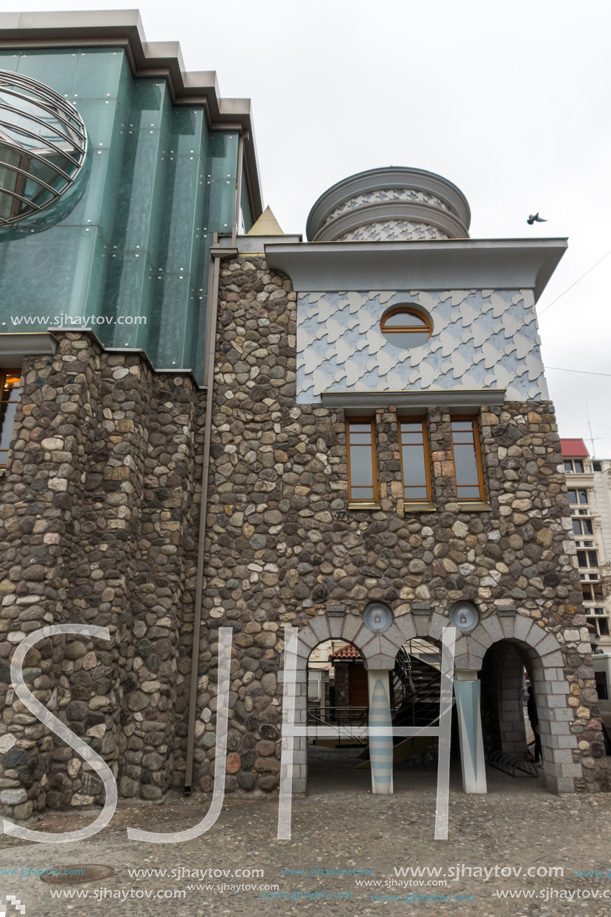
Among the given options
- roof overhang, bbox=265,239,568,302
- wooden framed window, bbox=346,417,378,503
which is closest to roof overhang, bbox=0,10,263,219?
roof overhang, bbox=265,239,568,302

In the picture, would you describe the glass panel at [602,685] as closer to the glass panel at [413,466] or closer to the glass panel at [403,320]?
the glass panel at [413,466]

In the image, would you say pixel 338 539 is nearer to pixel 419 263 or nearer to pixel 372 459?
pixel 372 459

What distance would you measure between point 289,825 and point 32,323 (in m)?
7.02

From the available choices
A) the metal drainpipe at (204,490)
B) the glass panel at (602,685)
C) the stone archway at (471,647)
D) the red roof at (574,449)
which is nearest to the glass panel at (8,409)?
the metal drainpipe at (204,490)

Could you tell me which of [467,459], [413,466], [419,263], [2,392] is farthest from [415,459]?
[2,392]

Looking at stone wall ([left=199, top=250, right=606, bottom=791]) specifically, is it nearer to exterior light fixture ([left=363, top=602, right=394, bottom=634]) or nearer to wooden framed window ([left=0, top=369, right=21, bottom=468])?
exterior light fixture ([left=363, top=602, right=394, bottom=634])

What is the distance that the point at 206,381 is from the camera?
28.9ft

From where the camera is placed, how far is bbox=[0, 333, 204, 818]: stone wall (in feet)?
21.5

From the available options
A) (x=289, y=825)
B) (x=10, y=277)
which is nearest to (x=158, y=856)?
(x=289, y=825)

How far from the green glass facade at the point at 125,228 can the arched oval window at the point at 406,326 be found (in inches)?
117

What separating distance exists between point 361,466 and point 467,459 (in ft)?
5.28

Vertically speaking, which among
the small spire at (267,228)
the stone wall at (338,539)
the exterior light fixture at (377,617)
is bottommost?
the exterior light fixture at (377,617)

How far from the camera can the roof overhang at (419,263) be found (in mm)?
8922

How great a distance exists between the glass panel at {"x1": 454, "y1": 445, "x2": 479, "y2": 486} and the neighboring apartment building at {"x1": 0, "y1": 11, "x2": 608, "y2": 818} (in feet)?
0.10
